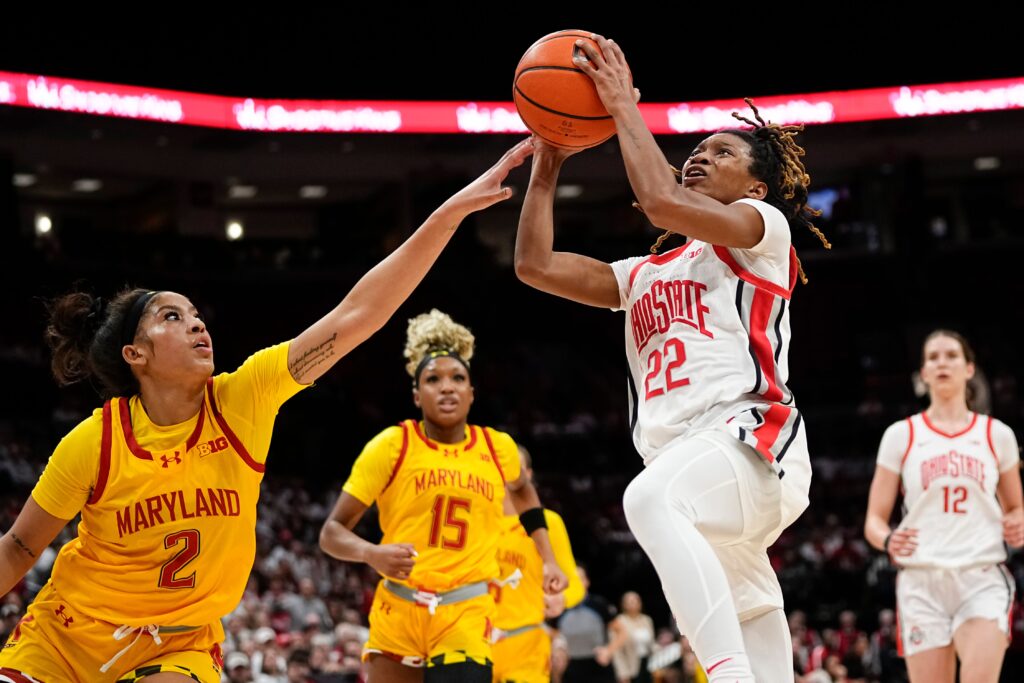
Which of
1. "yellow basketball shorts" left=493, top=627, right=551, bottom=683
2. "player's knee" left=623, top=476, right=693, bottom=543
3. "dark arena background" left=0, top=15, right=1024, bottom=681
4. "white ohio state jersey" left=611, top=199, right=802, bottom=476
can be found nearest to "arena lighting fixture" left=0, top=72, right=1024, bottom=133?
"dark arena background" left=0, top=15, right=1024, bottom=681

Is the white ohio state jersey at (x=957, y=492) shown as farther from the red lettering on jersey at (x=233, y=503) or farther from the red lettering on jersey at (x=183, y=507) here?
the red lettering on jersey at (x=183, y=507)

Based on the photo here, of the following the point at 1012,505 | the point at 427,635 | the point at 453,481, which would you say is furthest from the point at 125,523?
the point at 1012,505

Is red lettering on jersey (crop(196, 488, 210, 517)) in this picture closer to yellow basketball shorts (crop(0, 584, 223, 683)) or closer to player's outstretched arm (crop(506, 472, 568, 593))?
yellow basketball shorts (crop(0, 584, 223, 683))

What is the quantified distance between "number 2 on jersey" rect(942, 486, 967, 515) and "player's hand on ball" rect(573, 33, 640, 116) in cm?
352

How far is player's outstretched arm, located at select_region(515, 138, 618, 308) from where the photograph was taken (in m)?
4.40

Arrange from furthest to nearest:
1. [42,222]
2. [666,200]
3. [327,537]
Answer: [42,222]
[327,537]
[666,200]

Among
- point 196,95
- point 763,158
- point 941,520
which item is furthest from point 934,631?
point 196,95

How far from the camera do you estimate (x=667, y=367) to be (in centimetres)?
402

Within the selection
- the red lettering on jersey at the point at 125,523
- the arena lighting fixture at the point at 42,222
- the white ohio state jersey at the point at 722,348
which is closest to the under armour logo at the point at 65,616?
the red lettering on jersey at the point at 125,523

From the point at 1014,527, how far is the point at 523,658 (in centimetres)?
286

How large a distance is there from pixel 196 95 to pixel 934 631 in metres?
15.3

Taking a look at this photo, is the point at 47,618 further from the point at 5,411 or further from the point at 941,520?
the point at 5,411

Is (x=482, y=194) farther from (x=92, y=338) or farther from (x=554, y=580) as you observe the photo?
(x=554, y=580)

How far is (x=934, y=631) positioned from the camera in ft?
21.2
